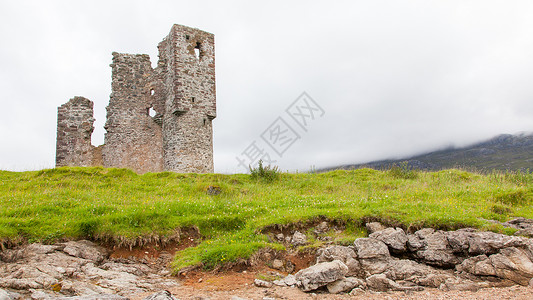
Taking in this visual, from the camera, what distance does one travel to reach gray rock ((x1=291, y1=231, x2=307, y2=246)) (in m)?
9.48

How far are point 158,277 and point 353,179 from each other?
44.5ft

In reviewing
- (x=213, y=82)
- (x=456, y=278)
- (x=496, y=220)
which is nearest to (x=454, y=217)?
(x=496, y=220)

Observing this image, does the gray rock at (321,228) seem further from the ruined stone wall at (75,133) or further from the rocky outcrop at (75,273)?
the ruined stone wall at (75,133)

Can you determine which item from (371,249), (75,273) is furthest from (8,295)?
(371,249)

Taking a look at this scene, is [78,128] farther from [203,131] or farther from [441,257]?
[441,257]

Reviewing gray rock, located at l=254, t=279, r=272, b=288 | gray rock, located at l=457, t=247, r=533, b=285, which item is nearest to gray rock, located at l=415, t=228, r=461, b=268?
gray rock, located at l=457, t=247, r=533, b=285

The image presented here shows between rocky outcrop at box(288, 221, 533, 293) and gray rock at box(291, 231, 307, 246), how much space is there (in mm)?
934

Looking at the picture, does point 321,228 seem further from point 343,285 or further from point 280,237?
point 343,285

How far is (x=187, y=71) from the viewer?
2428 centimetres

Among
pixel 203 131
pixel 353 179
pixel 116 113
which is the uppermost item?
pixel 116 113

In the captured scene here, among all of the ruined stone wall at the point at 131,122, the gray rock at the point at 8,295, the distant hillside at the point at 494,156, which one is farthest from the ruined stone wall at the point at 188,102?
the distant hillside at the point at 494,156

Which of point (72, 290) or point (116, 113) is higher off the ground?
point (116, 113)

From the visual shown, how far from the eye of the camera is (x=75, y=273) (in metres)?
7.47

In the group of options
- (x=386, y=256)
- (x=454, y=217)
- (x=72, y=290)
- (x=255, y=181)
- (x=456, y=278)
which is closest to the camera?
(x=72, y=290)
